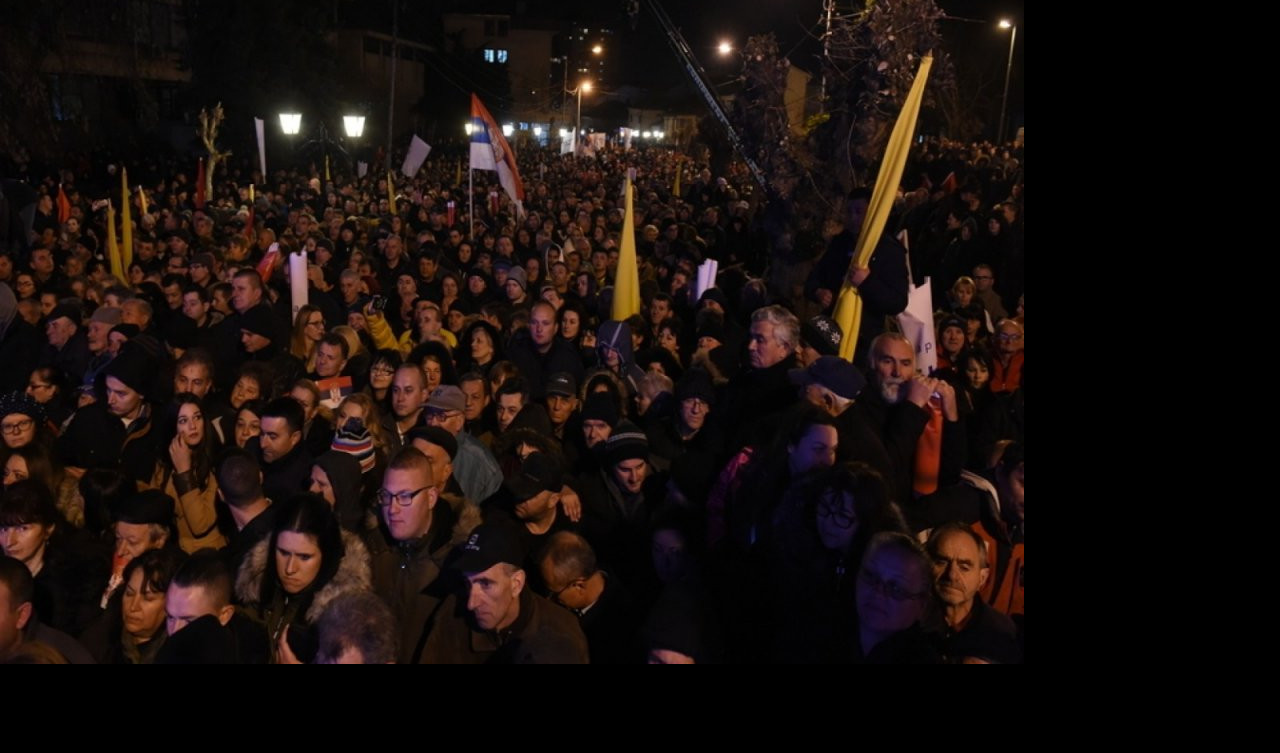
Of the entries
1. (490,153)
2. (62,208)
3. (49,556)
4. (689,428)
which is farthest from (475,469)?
(62,208)

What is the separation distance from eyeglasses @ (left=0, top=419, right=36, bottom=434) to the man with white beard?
161 inches

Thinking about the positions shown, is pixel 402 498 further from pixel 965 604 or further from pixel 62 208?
pixel 62 208

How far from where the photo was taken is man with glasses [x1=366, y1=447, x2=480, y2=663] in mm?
3805

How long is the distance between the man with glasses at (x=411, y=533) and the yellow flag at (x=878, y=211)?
2.68 m

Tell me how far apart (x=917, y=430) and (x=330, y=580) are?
2.39 m

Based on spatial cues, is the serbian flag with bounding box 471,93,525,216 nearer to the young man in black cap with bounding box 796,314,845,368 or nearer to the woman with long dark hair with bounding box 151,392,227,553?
the young man in black cap with bounding box 796,314,845,368

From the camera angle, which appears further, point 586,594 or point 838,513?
point 586,594

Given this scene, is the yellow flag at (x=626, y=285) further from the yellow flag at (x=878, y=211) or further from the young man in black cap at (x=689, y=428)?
the young man in black cap at (x=689, y=428)

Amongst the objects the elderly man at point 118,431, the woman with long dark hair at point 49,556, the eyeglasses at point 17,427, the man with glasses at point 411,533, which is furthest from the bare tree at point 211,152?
the man with glasses at point 411,533

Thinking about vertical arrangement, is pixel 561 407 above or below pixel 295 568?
above

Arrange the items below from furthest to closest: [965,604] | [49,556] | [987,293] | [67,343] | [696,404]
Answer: [987,293] → [67,343] → [696,404] → [49,556] → [965,604]

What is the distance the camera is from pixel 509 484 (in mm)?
4379

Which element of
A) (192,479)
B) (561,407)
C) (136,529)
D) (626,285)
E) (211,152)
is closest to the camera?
(136,529)

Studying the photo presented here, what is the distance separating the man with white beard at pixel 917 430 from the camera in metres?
4.28
